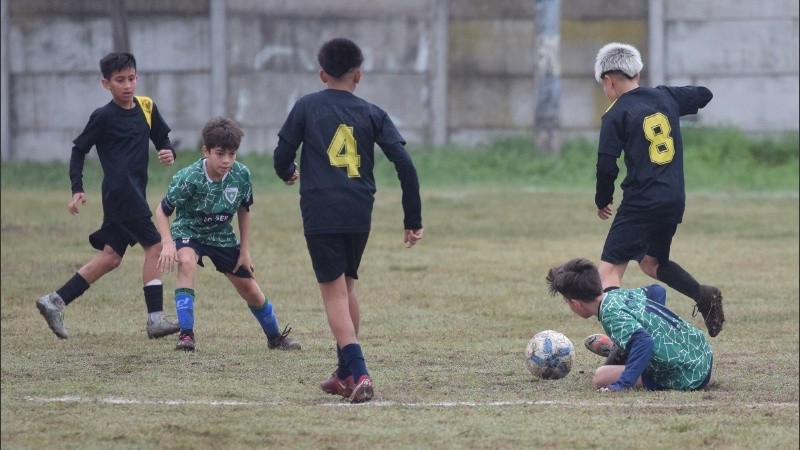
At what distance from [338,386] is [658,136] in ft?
7.34

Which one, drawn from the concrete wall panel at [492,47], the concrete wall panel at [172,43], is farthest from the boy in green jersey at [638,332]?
the concrete wall panel at [172,43]

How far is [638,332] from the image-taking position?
6730mm

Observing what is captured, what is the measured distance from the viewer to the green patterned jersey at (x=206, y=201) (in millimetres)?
8062

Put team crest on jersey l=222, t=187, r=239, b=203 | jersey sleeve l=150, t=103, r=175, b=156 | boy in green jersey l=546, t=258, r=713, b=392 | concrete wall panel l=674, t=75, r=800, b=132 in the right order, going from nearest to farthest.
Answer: boy in green jersey l=546, t=258, r=713, b=392
team crest on jersey l=222, t=187, r=239, b=203
jersey sleeve l=150, t=103, r=175, b=156
concrete wall panel l=674, t=75, r=800, b=132

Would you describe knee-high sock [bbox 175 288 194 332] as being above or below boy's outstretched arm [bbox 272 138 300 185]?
below

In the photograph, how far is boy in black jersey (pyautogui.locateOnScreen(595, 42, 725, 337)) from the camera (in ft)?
24.7

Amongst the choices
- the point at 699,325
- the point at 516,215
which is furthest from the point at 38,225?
the point at 699,325

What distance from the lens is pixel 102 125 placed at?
8.62m

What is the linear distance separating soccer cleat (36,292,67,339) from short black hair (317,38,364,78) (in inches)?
113

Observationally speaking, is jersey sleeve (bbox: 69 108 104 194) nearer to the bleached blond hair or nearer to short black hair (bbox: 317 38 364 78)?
short black hair (bbox: 317 38 364 78)

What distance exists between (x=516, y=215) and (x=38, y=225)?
5.51 metres

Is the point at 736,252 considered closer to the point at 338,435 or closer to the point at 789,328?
the point at 789,328

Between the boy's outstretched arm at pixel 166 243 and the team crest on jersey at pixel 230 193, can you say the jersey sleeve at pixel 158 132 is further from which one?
the boy's outstretched arm at pixel 166 243

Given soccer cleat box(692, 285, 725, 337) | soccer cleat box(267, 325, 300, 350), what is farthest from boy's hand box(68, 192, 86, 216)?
soccer cleat box(692, 285, 725, 337)
